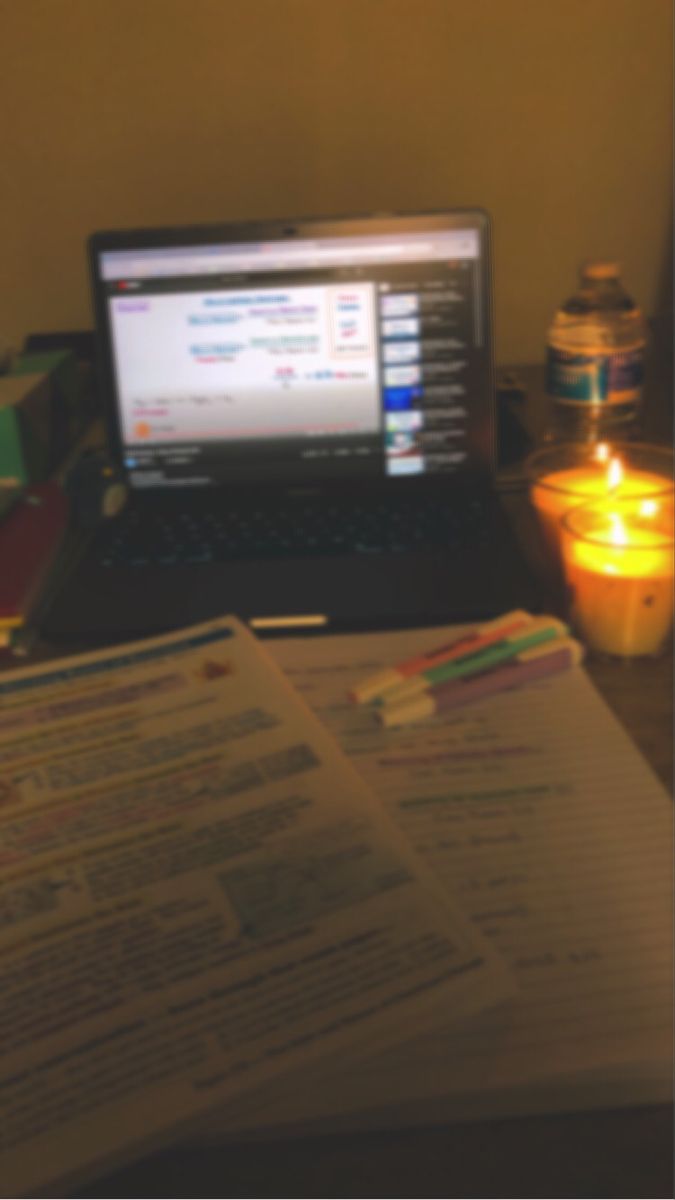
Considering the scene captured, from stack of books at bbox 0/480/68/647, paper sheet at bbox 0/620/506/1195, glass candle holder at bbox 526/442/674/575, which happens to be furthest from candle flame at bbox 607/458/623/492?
stack of books at bbox 0/480/68/647

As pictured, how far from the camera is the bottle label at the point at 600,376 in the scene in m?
0.82

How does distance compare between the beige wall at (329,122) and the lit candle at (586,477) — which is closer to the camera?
the lit candle at (586,477)

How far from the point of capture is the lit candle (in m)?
0.65

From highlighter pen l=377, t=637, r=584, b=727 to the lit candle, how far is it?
0.34 ft

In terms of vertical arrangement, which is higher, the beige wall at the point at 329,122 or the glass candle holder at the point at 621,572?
the beige wall at the point at 329,122

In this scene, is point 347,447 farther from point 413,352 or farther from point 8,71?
point 8,71

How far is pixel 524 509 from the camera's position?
31.0 inches

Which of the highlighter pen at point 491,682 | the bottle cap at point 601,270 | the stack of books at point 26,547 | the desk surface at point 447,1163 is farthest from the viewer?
the bottle cap at point 601,270

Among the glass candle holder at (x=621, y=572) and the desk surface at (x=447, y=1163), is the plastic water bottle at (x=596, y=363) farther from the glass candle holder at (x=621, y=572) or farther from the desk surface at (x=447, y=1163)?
the desk surface at (x=447, y=1163)

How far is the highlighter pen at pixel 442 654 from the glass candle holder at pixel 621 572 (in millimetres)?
40

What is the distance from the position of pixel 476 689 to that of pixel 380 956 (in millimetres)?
194

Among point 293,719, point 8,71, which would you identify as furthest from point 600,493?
point 8,71

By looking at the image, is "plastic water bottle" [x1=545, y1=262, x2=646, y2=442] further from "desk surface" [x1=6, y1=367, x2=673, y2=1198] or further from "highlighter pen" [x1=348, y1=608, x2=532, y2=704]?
"desk surface" [x1=6, y1=367, x2=673, y2=1198]

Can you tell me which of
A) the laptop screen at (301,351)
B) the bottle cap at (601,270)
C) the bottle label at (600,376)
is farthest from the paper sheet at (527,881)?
the bottle cap at (601,270)
